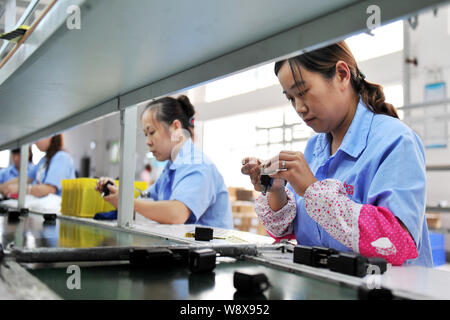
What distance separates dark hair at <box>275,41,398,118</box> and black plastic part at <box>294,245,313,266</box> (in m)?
0.60

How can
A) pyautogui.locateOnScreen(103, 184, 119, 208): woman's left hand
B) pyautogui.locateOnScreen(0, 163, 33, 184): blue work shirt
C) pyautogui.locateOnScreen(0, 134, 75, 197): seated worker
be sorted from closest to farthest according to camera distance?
1. pyautogui.locateOnScreen(103, 184, 119, 208): woman's left hand
2. pyautogui.locateOnScreen(0, 134, 75, 197): seated worker
3. pyautogui.locateOnScreen(0, 163, 33, 184): blue work shirt

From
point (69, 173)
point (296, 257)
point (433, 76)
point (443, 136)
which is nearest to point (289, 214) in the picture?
point (296, 257)

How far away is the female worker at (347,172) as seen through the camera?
93 centimetres

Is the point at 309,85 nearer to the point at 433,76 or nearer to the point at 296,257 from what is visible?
the point at 296,257

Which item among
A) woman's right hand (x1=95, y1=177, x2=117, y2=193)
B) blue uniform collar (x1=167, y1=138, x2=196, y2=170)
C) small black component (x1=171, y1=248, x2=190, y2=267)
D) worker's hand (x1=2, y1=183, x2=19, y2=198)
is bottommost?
small black component (x1=171, y1=248, x2=190, y2=267)

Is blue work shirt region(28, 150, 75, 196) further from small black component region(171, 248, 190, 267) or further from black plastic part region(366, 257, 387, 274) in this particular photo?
black plastic part region(366, 257, 387, 274)

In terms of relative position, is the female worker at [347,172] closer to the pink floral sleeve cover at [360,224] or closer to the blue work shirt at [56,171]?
the pink floral sleeve cover at [360,224]

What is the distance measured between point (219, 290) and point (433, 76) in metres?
5.83

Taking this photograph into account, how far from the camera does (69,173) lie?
335 cm

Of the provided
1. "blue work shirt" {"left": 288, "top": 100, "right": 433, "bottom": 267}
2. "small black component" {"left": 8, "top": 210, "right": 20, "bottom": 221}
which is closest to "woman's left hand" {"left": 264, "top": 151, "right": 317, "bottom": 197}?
"blue work shirt" {"left": 288, "top": 100, "right": 433, "bottom": 267}

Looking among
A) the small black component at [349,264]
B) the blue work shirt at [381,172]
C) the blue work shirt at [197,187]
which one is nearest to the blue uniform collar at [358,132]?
the blue work shirt at [381,172]

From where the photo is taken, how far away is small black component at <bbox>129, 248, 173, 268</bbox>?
0.68m

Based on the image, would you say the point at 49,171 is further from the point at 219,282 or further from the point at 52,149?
the point at 219,282

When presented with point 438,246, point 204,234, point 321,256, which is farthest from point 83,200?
point 438,246
